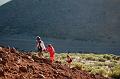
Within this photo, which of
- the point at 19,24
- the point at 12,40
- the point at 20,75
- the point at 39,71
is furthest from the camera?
the point at 19,24

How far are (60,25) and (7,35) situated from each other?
31.7 feet

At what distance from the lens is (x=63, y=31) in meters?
73.8

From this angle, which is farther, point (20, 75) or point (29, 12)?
point (29, 12)

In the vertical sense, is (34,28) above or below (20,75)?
below

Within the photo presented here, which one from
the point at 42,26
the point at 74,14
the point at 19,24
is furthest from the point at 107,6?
the point at 19,24

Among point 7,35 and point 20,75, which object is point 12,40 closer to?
point 7,35

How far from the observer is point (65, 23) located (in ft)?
249

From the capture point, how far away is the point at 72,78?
450 inches

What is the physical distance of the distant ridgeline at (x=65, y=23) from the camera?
67.8m

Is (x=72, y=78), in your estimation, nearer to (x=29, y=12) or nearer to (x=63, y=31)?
(x=63, y=31)

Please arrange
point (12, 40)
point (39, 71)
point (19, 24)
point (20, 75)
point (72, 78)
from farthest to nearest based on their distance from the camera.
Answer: point (19, 24) < point (12, 40) < point (72, 78) < point (39, 71) < point (20, 75)

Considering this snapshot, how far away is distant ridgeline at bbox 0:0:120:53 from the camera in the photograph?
222 feet

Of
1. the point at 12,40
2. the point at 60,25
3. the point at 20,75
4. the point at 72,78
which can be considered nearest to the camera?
the point at 20,75

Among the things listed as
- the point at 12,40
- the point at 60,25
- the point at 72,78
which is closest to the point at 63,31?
the point at 60,25
